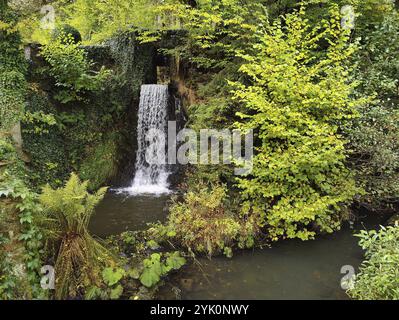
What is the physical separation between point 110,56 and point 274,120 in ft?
25.0

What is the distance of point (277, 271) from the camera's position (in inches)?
244

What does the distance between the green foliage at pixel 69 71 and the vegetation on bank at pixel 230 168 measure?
0.04 metres

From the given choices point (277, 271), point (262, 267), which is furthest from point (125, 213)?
point (277, 271)

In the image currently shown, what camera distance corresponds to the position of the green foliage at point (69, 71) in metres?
9.62

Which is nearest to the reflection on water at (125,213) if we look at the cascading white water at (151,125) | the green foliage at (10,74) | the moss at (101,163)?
the moss at (101,163)

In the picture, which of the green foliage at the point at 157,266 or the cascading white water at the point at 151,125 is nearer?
the green foliage at the point at 157,266

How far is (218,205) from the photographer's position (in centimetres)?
708

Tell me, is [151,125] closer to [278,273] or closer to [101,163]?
[101,163]

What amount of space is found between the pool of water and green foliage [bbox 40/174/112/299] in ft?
4.17

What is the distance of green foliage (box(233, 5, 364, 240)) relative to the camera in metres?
6.33

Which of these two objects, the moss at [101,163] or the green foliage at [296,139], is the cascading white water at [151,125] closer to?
the moss at [101,163]

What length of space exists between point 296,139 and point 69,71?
706cm


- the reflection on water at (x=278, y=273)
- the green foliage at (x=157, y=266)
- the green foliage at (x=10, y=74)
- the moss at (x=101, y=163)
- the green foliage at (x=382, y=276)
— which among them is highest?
the green foliage at (x=10, y=74)

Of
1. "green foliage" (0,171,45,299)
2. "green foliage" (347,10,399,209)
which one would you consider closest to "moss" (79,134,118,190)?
"green foliage" (0,171,45,299)
